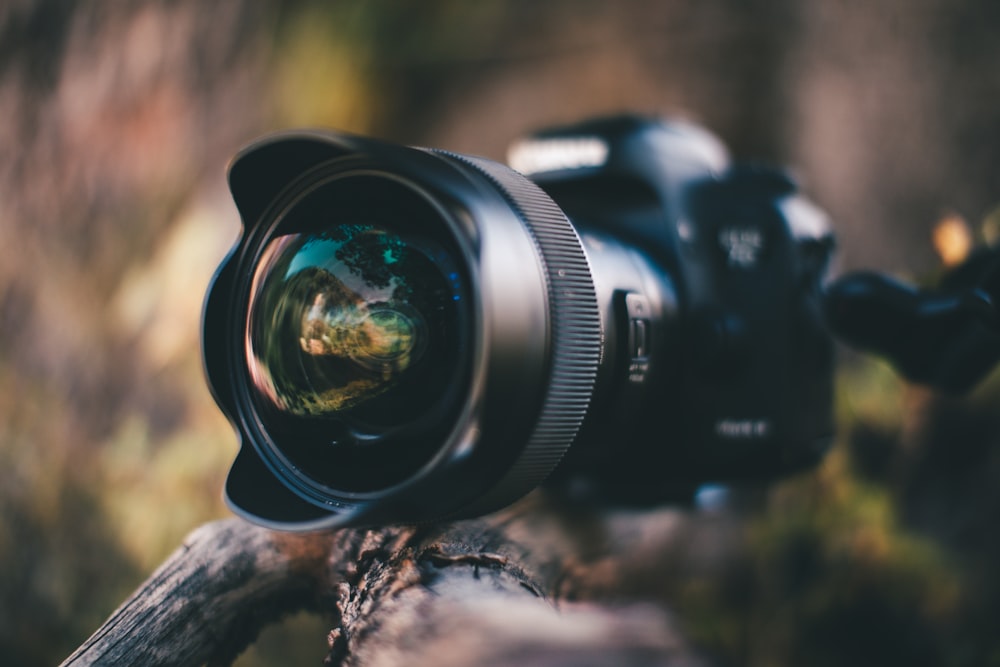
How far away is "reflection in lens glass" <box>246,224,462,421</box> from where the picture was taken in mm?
425

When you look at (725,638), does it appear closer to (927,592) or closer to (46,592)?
(927,592)

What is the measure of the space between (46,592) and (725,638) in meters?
0.67

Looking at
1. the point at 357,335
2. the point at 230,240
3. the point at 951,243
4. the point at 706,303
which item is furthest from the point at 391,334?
the point at 230,240

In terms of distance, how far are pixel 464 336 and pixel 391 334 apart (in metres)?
0.04

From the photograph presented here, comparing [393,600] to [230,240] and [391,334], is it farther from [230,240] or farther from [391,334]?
[230,240]

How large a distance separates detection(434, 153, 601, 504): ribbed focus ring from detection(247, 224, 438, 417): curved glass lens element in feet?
0.18

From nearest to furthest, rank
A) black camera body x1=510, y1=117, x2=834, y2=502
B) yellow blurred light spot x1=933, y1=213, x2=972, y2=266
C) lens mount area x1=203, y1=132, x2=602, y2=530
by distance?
lens mount area x1=203, y1=132, x2=602, y2=530
black camera body x1=510, y1=117, x2=834, y2=502
yellow blurred light spot x1=933, y1=213, x2=972, y2=266

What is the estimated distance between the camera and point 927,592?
82 centimetres

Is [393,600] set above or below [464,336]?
below

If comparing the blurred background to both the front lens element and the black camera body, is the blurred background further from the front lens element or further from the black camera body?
the front lens element

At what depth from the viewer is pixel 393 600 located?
1.41ft

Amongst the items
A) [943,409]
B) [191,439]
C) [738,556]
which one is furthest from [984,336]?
[191,439]

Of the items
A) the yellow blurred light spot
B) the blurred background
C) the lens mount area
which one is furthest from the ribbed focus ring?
the yellow blurred light spot

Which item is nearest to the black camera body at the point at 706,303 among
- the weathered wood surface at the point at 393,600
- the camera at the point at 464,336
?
the camera at the point at 464,336
